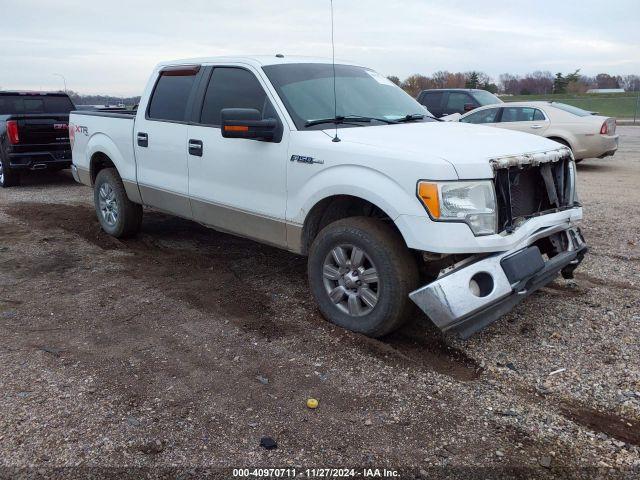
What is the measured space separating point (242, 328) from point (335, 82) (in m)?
2.24

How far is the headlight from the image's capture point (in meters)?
3.60

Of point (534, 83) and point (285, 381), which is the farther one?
point (534, 83)

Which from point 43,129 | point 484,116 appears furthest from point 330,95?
point 484,116

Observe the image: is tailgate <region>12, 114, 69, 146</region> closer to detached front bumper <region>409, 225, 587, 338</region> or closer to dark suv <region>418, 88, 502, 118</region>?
dark suv <region>418, 88, 502, 118</region>

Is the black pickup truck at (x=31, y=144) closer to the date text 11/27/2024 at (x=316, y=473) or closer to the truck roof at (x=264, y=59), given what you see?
the truck roof at (x=264, y=59)

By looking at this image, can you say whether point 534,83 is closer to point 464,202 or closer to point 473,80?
point 473,80

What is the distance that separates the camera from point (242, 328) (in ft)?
14.4

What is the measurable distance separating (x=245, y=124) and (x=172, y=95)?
1.74 m

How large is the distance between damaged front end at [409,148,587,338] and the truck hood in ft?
0.14

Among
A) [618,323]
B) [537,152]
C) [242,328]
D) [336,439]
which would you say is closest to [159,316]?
[242,328]

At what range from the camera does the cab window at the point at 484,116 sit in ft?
43.5

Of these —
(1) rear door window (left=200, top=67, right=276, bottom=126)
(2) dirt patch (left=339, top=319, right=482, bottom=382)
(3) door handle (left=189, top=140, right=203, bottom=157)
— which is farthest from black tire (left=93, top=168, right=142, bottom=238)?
(2) dirt patch (left=339, top=319, right=482, bottom=382)

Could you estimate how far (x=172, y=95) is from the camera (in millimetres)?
5801

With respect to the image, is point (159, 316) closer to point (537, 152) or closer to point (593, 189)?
point (537, 152)
